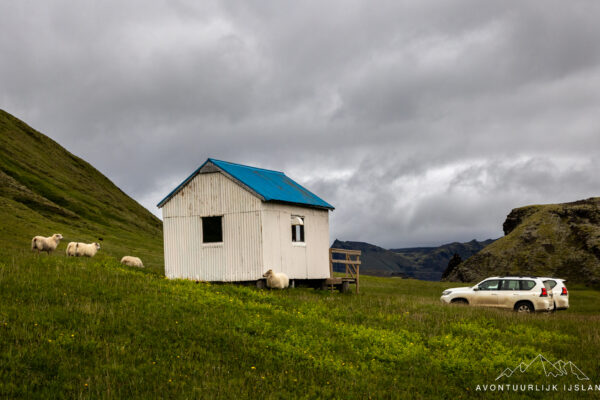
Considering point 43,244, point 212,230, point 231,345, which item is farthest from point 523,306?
point 43,244

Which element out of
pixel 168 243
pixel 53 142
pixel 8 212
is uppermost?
pixel 53 142

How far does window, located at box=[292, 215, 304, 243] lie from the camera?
99.1 feet

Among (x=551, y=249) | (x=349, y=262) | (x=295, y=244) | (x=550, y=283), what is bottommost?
(x=550, y=283)

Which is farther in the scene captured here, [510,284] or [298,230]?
[298,230]

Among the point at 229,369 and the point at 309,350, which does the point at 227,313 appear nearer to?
the point at 309,350

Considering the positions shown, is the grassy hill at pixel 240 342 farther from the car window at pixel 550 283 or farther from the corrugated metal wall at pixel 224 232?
the car window at pixel 550 283

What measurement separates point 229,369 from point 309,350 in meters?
2.81

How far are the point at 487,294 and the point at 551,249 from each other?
40.3m

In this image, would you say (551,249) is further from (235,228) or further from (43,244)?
(43,244)

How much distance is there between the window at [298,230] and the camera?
30.2 metres

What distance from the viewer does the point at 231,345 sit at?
13.1 metres

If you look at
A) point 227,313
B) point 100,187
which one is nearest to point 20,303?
point 227,313

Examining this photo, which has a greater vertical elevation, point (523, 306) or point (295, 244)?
point (295, 244)

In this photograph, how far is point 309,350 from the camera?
13719 mm
